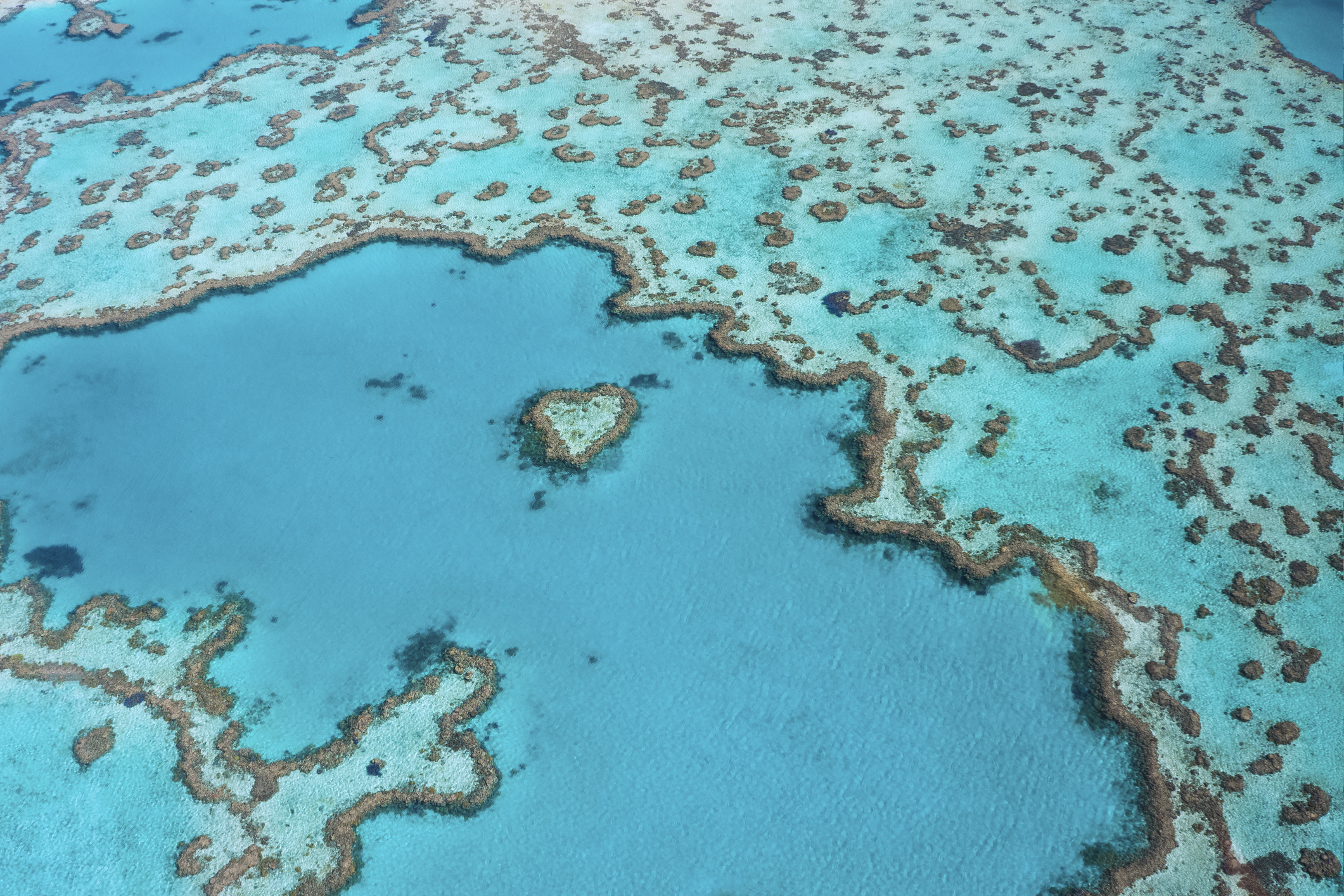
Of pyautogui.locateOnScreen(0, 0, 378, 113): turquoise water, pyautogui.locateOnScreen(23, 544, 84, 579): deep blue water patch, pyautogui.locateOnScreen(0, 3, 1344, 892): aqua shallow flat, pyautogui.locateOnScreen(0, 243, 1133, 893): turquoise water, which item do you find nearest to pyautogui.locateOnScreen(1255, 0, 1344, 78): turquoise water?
pyautogui.locateOnScreen(0, 3, 1344, 892): aqua shallow flat

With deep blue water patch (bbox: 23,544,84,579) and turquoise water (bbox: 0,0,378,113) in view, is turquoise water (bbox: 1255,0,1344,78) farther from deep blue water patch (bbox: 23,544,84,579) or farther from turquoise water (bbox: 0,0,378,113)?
deep blue water patch (bbox: 23,544,84,579)

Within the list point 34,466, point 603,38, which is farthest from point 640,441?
point 603,38

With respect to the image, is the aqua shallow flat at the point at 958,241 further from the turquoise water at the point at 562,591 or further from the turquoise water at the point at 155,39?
the turquoise water at the point at 155,39

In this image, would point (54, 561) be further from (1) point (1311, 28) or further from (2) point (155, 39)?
(1) point (1311, 28)

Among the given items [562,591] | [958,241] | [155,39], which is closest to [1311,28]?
[958,241]

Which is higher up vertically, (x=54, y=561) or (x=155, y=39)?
(x=155, y=39)

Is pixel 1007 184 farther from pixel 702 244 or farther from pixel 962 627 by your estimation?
pixel 962 627
